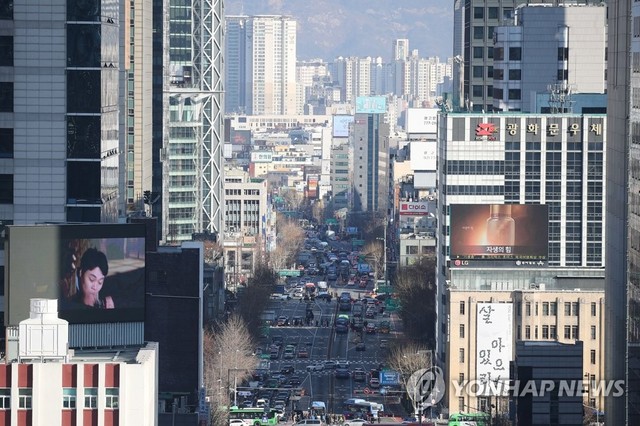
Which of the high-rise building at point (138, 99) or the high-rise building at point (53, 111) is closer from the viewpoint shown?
the high-rise building at point (53, 111)

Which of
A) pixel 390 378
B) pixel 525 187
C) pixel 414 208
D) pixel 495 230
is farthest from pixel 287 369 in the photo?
pixel 414 208

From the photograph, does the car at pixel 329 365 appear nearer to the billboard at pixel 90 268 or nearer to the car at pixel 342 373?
the car at pixel 342 373

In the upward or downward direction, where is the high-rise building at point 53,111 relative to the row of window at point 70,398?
upward

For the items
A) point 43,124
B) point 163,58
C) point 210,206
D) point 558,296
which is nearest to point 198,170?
point 210,206

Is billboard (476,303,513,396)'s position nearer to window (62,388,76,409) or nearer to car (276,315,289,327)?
car (276,315,289,327)

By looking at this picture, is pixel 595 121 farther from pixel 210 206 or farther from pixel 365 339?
pixel 210 206

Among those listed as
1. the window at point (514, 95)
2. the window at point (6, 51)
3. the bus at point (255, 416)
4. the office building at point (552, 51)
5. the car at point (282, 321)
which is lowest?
the bus at point (255, 416)

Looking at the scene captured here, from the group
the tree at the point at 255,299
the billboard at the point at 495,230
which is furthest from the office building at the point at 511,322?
the tree at the point at 255,299
